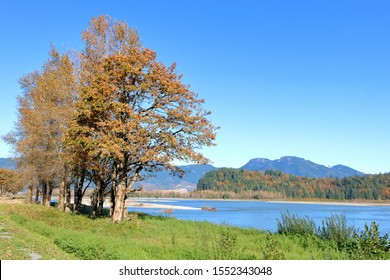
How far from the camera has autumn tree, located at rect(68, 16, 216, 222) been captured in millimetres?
31969

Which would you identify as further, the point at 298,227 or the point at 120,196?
the point at 120,196

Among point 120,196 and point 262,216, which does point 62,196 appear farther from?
point 262,216

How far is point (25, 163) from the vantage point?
43844mm

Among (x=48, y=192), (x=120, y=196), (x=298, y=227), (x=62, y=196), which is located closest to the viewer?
(x=298, y=227)

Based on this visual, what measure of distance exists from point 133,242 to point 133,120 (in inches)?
465

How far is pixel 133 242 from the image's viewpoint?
74.4 ft

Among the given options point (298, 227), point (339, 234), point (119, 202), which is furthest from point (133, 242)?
point (339, 234)

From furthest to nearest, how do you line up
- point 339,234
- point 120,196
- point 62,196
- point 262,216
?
1. point 262,216
2. point 62,196
3. point 120,196
4. point 339,234

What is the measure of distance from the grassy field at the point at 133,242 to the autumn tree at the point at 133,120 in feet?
15.7

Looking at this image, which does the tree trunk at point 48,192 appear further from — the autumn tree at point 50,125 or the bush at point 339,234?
the bush at point 339,234

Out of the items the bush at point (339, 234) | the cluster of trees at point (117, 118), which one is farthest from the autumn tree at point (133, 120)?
the bush at point (339, 234)

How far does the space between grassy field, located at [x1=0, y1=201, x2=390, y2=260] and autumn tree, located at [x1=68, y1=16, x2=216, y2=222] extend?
4.80 meters
